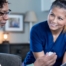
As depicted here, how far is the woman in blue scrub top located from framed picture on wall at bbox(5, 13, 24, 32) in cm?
278

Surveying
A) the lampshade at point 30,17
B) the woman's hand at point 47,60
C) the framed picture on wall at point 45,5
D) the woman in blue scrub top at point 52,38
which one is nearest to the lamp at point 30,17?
the lampshade at point 30,17

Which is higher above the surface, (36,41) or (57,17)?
(57,17)

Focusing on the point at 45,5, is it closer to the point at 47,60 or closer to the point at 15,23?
the point at 15,23

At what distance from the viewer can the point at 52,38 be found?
1631 millimetres

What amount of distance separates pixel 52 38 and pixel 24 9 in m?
2.97

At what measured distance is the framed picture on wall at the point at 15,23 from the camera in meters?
4.40

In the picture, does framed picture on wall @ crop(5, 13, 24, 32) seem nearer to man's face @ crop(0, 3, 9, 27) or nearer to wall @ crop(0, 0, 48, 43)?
wall @ crop(0, 0, 48, 43)

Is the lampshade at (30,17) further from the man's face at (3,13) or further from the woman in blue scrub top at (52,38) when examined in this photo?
the man's face at (3,13)

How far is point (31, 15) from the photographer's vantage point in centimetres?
430

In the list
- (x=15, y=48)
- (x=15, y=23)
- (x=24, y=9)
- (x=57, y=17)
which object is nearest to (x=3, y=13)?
(x=57, y=17)

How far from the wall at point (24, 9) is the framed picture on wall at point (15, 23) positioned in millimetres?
101

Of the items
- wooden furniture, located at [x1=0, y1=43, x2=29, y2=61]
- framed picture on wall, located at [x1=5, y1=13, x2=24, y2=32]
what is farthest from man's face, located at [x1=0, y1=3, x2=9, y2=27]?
framed picture on wall, located at [x1=5, y1=13, x2=24, y2=32]

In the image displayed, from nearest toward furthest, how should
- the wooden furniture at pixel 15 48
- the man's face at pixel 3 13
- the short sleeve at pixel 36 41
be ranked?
the man's face at pixel 3 13, the short sleeve at pixel 36 41, the wooden furniture at pixel 15 48

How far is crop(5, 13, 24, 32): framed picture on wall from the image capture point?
173 inches
